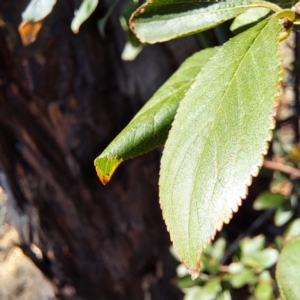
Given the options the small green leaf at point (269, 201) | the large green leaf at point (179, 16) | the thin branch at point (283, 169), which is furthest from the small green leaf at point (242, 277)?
the large green leaf at point (179, 16)

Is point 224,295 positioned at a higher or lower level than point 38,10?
lower

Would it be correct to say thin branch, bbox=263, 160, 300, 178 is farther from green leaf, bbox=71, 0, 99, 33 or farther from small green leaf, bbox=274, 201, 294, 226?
green leaf, bbox=71, 0, 99, 33

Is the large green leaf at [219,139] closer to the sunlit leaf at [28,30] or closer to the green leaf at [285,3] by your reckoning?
the green leaf at [285,3]

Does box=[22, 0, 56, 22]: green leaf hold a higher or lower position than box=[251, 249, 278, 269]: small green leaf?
higher

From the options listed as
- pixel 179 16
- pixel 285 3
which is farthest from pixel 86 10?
pixel 285 3

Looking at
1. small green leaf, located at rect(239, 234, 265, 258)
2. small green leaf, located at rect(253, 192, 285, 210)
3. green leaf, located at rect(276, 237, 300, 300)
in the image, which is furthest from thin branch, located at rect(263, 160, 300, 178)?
green leaf, located at rect(276, 237, 300, 300)

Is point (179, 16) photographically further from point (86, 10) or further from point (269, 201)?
point (269, 201)
